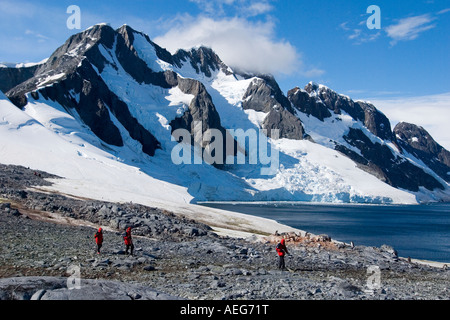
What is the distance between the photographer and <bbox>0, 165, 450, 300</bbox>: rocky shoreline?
15.6 meters

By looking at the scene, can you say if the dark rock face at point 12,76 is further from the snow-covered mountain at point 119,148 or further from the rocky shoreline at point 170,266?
the rocky shoreline at point 170,266

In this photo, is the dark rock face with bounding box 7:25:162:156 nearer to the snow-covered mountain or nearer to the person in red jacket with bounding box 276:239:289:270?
the snow-covered mountain

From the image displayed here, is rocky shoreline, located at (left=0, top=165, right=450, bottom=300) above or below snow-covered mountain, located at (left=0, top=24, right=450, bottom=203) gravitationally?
below

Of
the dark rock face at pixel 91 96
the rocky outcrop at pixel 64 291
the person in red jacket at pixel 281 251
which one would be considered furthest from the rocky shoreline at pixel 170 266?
the dark rock face at pixel 91 96

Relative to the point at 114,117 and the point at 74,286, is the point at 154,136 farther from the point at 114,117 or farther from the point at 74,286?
the point at 74,286

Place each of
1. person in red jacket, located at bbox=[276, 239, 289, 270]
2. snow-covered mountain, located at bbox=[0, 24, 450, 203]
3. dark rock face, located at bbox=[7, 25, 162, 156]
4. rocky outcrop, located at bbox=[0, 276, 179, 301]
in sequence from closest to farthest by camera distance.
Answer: rocky outcrop, located at bbox=[0, 276, 179, 301]
person in red jacket, located at bbox=[276, 239, 289, 270]
snow-covered mountain, located at bbox=[0, 24, 450, 203]
dark rock face, located at bbox=[7, 25, 162, 156]

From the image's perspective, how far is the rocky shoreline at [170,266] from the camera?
A: 1558cm

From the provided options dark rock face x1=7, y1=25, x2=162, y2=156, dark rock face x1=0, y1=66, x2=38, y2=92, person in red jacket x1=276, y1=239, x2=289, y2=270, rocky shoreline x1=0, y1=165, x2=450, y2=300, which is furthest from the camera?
dark rock face x1=0, y1=66, x2=38, y2=92

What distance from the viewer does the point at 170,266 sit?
2300 cm

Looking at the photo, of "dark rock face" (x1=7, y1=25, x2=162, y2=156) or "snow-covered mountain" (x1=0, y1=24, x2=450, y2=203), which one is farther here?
"dark rock face" (x1=7, y1=25, x2=162, y2=156)

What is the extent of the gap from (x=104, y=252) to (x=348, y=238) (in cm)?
4748

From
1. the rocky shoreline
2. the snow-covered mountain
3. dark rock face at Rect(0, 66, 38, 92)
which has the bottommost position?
the rocky shoreline

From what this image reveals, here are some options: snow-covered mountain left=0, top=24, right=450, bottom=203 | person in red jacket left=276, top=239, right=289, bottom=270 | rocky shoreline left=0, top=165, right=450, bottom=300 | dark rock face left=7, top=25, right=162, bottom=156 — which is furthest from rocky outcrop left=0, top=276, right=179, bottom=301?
dark rock face left=7, top=25, right=162, bottom=156

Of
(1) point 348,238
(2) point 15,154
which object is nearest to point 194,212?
(1) point 348,238
